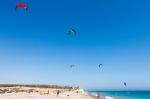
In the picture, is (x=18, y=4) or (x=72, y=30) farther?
(x=72, y=30)

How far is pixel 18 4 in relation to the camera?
1597 cm

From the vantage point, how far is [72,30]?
1994 centimetres

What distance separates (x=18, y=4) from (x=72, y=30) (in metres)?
5.33
